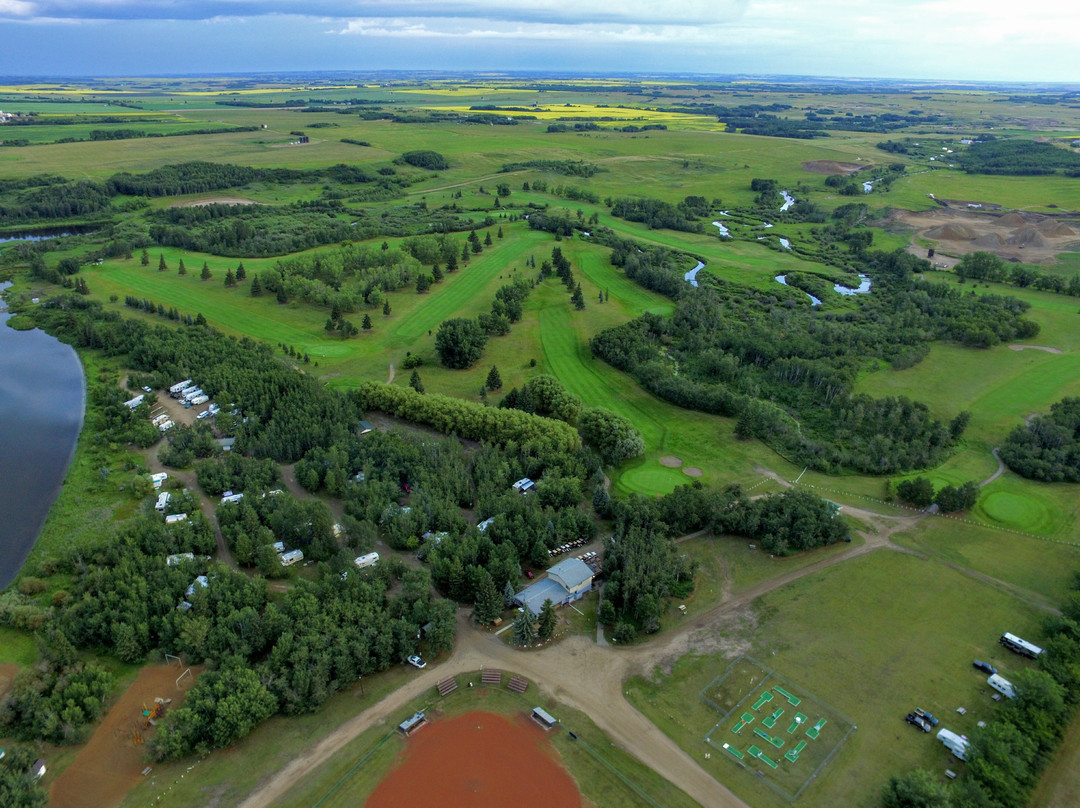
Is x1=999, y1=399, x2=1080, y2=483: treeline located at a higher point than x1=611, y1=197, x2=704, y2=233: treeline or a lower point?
lower

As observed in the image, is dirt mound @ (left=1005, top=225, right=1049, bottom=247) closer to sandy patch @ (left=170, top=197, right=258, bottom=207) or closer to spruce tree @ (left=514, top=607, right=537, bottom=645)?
spruce tree @ (left=514, top=607, right=537, bottom=645)

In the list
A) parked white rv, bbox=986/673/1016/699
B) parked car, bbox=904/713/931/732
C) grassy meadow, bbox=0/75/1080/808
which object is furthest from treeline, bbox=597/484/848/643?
parked car, bbox=904/713/931/732

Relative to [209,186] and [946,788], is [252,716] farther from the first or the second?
[209,186]

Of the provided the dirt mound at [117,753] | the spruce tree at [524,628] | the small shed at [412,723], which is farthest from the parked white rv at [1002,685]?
the dirt mound at [117,753]

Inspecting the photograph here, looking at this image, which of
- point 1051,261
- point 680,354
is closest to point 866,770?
point 680,354

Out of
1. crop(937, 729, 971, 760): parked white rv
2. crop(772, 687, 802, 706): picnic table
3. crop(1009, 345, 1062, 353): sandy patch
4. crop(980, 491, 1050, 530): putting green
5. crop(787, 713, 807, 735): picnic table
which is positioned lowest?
crop(787, 713, 807, 735): picnic table

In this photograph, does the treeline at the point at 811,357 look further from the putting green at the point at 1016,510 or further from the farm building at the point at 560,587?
the farm building at the point at 560,587
